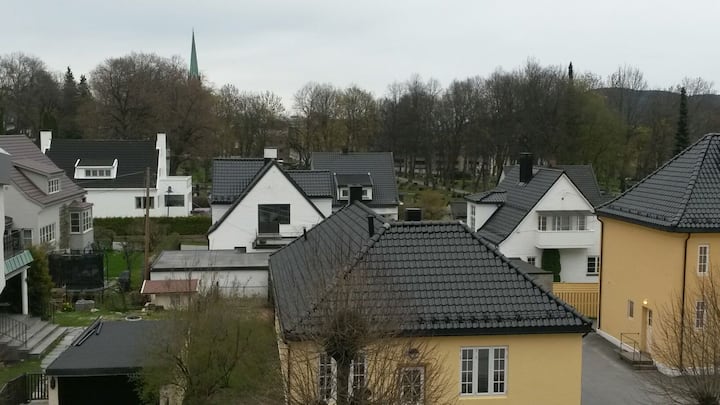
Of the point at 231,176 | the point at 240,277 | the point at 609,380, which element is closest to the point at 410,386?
the point at 609,380

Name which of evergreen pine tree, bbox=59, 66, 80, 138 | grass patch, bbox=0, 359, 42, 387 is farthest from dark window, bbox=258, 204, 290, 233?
evergreen pine tree, bbox=59, 66, 80, 138

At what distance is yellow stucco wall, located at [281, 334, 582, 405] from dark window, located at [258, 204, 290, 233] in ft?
64.4

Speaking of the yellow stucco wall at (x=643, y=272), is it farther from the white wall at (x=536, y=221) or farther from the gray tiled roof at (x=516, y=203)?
the gray tiled roof at (x=516, y=203)

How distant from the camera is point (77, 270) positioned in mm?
29688

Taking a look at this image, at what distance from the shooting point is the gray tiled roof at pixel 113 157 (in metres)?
47.4

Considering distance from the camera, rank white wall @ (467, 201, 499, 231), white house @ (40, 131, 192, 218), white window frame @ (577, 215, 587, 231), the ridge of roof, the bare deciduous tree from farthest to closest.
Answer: white house @ (40, 131, 192, 218) < white wall @ (467, 201, 499, 231) < white window frame @ (577, 215, 587, 231) < the ridge of roof < the bare deciduous tree

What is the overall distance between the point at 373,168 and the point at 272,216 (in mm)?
11778

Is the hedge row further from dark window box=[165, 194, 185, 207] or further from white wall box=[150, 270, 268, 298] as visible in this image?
white wall box=[150, 270, 268, 298]

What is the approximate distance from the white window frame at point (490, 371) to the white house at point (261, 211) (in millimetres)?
18924

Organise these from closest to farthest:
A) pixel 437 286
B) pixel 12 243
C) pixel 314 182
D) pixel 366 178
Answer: pixel 437 286 → pixel 12 243 → pixel 314 182 → pixel 366 178

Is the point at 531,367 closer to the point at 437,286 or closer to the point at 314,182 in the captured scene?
the point at 437,286

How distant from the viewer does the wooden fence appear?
26219 millimetres

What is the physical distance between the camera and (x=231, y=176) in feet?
113

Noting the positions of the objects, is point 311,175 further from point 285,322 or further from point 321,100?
point 321,100
